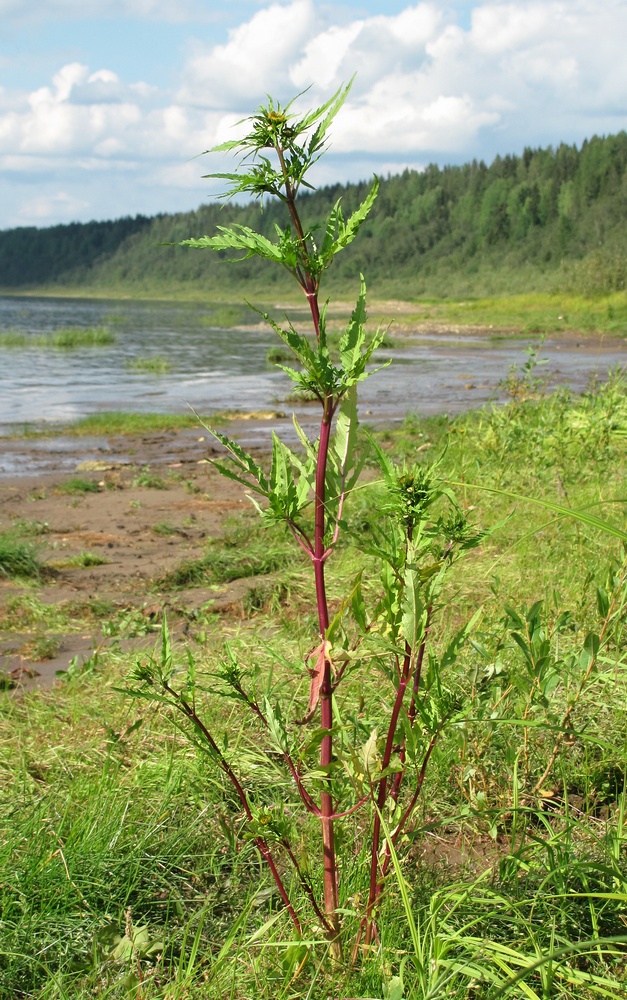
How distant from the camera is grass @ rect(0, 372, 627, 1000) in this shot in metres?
1.64

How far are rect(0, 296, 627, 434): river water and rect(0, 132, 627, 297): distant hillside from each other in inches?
713

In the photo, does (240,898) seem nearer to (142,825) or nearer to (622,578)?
(142,825)

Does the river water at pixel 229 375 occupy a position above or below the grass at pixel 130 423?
above

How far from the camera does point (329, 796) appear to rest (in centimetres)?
164

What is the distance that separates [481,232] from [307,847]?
3361 inches

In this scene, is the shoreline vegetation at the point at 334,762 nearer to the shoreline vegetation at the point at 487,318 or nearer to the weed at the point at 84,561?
the weed at the point at 84,561

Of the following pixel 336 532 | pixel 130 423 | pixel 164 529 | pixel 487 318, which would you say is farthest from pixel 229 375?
pixel 487 318

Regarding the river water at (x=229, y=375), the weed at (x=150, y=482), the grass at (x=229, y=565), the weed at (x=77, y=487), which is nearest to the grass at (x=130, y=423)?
the river water at (x=229, y=375)

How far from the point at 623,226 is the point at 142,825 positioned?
73.6 meters

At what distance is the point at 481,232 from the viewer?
8219 centimetres

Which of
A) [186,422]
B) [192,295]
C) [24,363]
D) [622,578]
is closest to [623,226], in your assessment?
[192,295]

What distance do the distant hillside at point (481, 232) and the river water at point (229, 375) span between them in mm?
18113

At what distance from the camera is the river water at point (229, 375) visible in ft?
55.5

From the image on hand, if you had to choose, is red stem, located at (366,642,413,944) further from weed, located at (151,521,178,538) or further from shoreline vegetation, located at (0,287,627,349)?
shoreline vegetation, located at (0,287,627,349)
